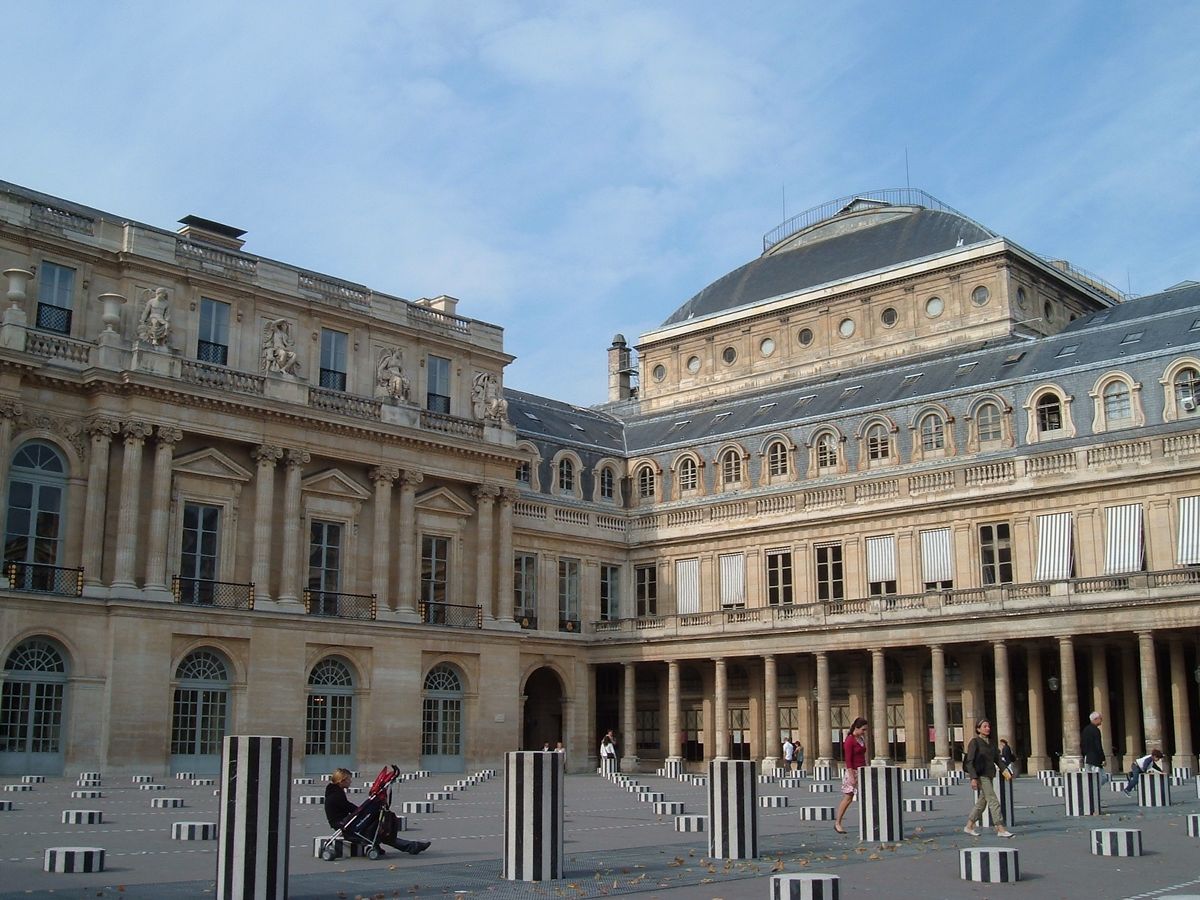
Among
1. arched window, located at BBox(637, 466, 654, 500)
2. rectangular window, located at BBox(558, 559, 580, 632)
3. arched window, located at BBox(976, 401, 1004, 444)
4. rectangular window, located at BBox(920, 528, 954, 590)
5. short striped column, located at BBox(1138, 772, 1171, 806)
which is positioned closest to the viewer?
short striped column, located at BBox(1138, 772, 1171, 806)

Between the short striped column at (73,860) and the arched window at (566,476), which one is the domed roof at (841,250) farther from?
the short striped column at (73,860)

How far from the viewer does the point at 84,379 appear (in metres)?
40.5

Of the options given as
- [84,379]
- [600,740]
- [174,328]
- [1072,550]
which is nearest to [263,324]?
[174,328]

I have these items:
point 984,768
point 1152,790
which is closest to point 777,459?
point 1152,790

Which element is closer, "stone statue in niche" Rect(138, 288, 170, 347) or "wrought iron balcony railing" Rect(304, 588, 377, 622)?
"stone statue in niche" Rect(138, 288, 170, 347)

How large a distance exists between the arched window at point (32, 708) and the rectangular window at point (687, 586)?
27.4 meters

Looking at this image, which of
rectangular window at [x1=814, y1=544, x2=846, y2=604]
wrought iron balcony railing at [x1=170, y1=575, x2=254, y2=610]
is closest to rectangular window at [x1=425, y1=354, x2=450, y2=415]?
wrought iron balcony railing at [x1=170, y1=575, x2=254, y2=610]

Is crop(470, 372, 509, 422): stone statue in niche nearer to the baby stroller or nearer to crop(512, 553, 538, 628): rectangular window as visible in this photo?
crop(512, 553, 538, 628): rectangular window

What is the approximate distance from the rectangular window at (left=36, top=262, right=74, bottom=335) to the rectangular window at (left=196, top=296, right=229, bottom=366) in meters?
4.33

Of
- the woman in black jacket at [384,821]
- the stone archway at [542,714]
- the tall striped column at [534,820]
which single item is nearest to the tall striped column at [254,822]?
the tall striped column at [534,820]

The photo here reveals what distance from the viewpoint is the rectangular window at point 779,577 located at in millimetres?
54688

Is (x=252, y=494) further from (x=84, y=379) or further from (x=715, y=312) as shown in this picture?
(x=715, y=312)

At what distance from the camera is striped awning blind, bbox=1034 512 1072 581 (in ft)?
153

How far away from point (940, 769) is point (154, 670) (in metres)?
27.1
